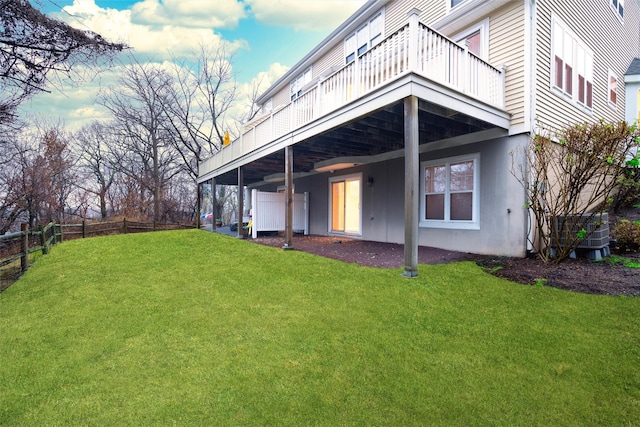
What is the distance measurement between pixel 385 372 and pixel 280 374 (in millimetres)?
821

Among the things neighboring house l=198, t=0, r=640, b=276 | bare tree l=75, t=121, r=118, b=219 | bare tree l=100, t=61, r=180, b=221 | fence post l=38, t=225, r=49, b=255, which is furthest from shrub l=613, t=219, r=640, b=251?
bare tree l=75, t=121, r=118, b=219

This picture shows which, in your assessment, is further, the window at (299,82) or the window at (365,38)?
the window at (299,82)

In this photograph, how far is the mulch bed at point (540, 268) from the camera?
4066 mm

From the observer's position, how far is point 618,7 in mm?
9578

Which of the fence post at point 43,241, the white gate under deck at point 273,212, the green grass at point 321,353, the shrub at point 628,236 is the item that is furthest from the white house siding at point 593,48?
the fence post at point 43,241

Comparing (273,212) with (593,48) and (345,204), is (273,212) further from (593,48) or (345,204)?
(593,48)

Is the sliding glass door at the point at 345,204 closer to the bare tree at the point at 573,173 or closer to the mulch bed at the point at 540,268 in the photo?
the mulch bed at the point at 540,268

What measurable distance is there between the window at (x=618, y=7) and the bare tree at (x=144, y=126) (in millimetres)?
23967

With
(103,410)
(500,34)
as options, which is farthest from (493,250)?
(103,410)

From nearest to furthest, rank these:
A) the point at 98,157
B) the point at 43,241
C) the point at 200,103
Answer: the point at 43,241
the point at 98,157
the point at 200,103

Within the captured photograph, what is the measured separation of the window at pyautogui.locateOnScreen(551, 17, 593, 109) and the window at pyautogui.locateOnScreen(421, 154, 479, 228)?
2.65m

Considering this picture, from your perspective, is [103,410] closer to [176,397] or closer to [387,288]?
[176,397]

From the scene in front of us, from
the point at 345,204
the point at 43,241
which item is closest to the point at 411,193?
the point at 345,204

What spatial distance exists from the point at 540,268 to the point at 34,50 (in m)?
9.02
